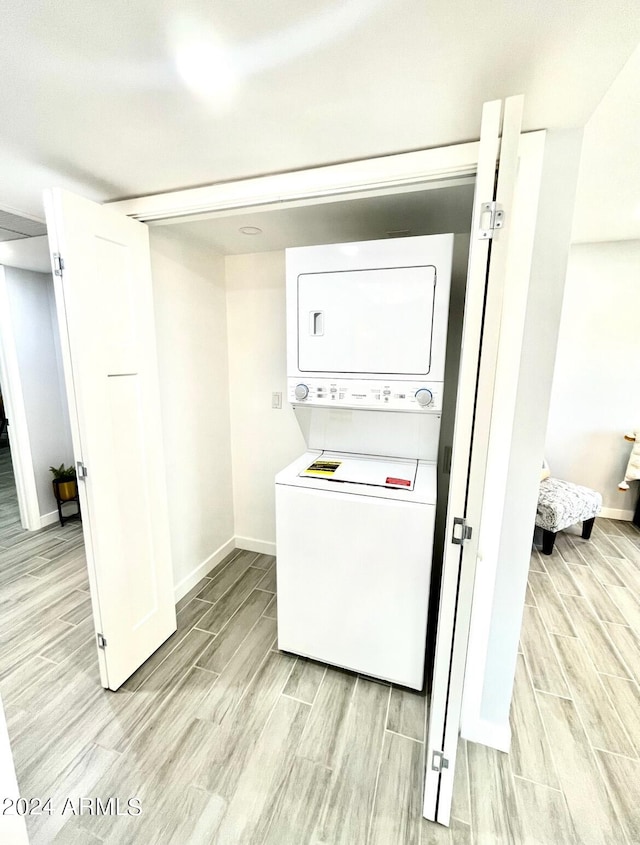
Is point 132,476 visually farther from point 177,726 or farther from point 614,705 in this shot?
point 614,705

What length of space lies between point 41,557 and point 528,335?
350 centimetres

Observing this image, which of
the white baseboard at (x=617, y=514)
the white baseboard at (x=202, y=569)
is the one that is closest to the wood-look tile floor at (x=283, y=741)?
the white baseboard at (x=202, y=569)

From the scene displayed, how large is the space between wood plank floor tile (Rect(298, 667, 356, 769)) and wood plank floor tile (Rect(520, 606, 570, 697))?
93cm

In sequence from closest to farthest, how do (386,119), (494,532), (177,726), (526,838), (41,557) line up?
(386,119) → (526,838) → (494,532) → (177,726) → (41,557)

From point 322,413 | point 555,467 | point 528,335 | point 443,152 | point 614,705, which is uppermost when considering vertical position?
point 443,152

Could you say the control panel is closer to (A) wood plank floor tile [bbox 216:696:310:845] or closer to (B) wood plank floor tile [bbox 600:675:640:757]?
(A) wood plank floor tile [bbox 216:696:310:845]

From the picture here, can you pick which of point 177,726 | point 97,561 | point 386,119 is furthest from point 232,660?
point 386,119

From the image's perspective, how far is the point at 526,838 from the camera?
1165mm

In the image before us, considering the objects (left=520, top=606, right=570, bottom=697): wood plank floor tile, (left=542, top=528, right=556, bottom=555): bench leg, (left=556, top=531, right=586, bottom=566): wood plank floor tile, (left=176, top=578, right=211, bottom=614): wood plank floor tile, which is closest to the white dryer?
(left=520, top=606, right=570, bottom=697): wood plank floor tile

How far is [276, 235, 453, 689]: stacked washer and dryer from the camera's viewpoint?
1479mm

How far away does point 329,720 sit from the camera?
1.54 m

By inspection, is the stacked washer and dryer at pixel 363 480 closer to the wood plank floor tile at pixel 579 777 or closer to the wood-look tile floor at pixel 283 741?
the wood-look tile floor at pixel 283 741

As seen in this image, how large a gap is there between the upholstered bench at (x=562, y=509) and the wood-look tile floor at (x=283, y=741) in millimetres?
658

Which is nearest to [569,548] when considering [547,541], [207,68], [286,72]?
[547,541]
